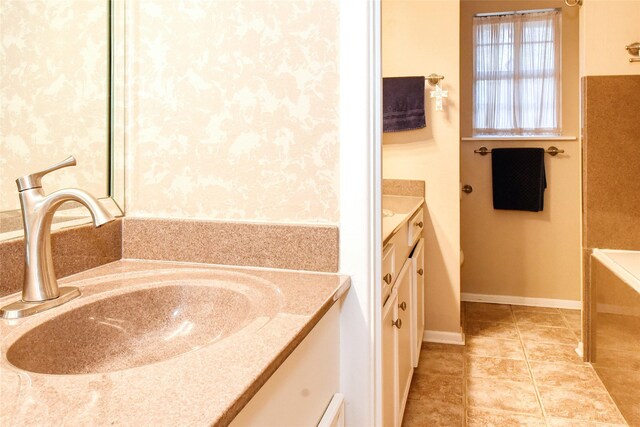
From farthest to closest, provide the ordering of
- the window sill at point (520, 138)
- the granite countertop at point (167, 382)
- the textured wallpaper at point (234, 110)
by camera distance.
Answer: the window sill at point (520, 138) → the textured wallpaper at point (234, 110) → the granite countertop at point (167, 382)

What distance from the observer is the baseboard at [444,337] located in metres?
2.78

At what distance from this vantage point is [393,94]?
2.73 meters

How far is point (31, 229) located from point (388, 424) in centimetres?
115

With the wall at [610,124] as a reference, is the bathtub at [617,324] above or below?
below

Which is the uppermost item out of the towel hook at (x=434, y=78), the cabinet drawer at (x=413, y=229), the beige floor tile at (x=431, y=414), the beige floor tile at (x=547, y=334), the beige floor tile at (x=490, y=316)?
the towel hook at (x=434, y=78)

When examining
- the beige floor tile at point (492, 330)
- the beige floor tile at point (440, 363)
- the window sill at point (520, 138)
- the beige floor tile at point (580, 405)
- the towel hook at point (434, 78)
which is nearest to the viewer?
the beige floor tile at point (580, 405)

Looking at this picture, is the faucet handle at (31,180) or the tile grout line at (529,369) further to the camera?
the tile grout line at (529,369)

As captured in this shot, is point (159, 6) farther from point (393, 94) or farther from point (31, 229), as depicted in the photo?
point (393, 94)

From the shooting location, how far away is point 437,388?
2215mm

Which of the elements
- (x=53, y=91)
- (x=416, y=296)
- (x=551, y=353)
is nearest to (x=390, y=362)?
(x=416, y=296)

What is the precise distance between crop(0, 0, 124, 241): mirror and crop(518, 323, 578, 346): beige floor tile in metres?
2.59

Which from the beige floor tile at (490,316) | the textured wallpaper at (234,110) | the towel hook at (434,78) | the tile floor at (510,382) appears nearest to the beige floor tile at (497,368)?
the tile floor at (510,382)

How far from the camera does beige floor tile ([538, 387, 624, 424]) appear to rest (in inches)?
77.5

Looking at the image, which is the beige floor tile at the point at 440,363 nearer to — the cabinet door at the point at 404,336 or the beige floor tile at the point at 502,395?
the beige floor tile at the point at 502,395
